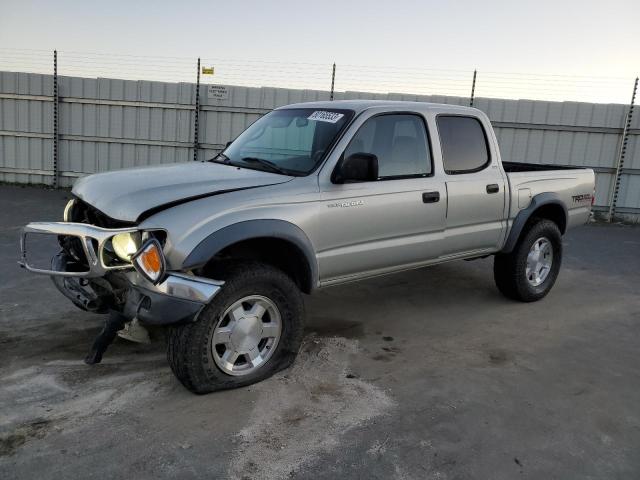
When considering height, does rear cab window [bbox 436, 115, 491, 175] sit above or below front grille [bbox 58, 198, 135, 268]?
above

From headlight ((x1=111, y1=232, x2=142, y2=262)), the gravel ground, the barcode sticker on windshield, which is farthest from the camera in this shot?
the barcode sticker on windshield

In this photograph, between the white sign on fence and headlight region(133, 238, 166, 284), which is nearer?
headlight region(133, 238, 166, 284)

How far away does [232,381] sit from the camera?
11.5 feet

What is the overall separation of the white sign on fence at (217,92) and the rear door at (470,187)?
7.83 m

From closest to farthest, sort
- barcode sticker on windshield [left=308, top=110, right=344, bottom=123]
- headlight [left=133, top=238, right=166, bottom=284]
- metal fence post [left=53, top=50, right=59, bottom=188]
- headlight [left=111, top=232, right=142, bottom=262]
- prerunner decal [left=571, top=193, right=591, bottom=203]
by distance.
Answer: headlight [left=133, top=238, right=166, bottom=284]
headlight [left=111, top=232, right=142, bottom=262]
barcode sticker on windshield [left=308, top=110, right=344, bottom=123]
prerunner decal [left=571, top=193, right=591, bottom=203]
metal fence post [left=53, top=50, right=59, bottom=188]

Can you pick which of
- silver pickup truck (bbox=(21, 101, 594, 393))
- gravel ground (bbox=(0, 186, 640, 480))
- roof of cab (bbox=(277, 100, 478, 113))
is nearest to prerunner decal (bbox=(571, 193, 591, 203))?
silver pickup truck (bbox=(21, 101, 594, 393))

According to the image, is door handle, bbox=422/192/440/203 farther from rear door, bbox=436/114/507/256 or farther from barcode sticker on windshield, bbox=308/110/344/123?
barcode sticker on windshield, bbox=308/110/344/123

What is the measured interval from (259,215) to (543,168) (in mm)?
3838

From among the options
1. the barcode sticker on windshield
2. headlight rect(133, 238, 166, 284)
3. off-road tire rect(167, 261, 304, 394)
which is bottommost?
off-road tire rect(167, 261, 304, 394)

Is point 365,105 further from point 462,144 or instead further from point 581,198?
point 581,198

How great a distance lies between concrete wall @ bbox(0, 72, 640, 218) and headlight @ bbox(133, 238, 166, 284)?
913cm

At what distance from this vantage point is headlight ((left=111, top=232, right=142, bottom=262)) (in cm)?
318

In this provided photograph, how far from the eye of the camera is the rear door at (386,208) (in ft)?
Result: 12.8

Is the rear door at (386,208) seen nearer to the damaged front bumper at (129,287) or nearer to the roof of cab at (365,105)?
Result: the roof of cab at (365,105)
